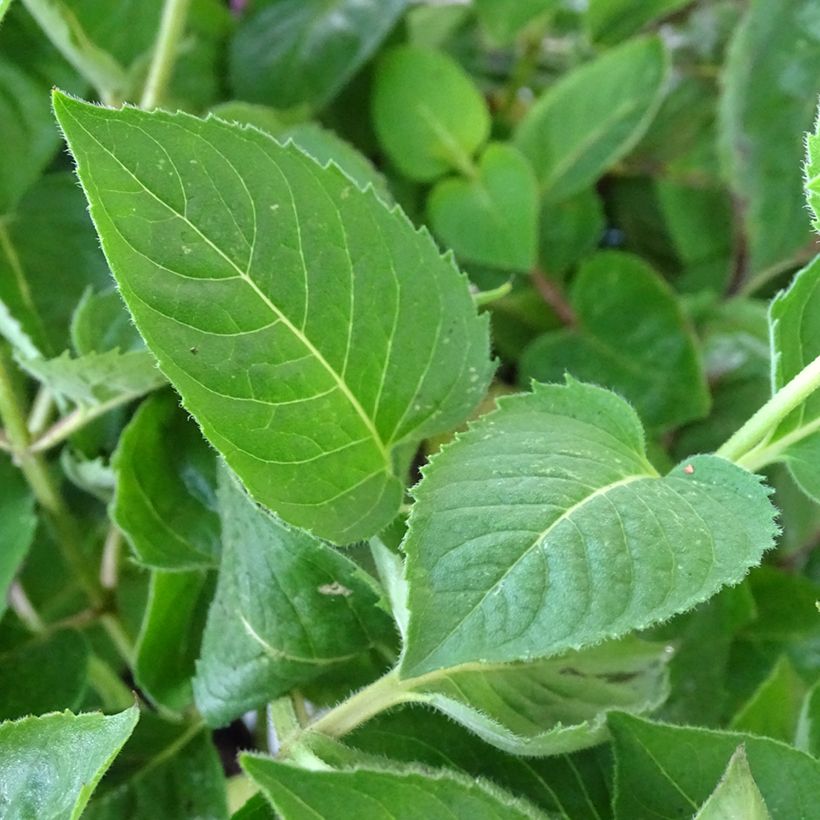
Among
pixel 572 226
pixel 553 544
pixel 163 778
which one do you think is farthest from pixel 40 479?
pixel 572 226

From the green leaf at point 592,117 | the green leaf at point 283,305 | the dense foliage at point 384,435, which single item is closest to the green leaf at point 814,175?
the dense foliage at point 384,435

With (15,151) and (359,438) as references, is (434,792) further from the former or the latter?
(15,151)

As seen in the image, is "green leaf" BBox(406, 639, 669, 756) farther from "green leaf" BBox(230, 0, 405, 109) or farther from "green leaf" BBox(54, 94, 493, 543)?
"green leaf" BBox(230, 0, 405, 109)

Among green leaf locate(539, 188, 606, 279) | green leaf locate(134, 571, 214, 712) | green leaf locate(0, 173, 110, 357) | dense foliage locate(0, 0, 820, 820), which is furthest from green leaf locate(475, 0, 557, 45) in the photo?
green leaf locate(134, 571, 214, 712)

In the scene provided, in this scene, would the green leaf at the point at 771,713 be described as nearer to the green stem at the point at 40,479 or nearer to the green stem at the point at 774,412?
the green stem at the point at 774,412

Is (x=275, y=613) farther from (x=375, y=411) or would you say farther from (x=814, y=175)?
(x=814, y=175)

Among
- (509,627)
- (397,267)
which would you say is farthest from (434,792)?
(397,267)

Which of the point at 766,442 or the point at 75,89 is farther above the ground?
the point at 75,89
